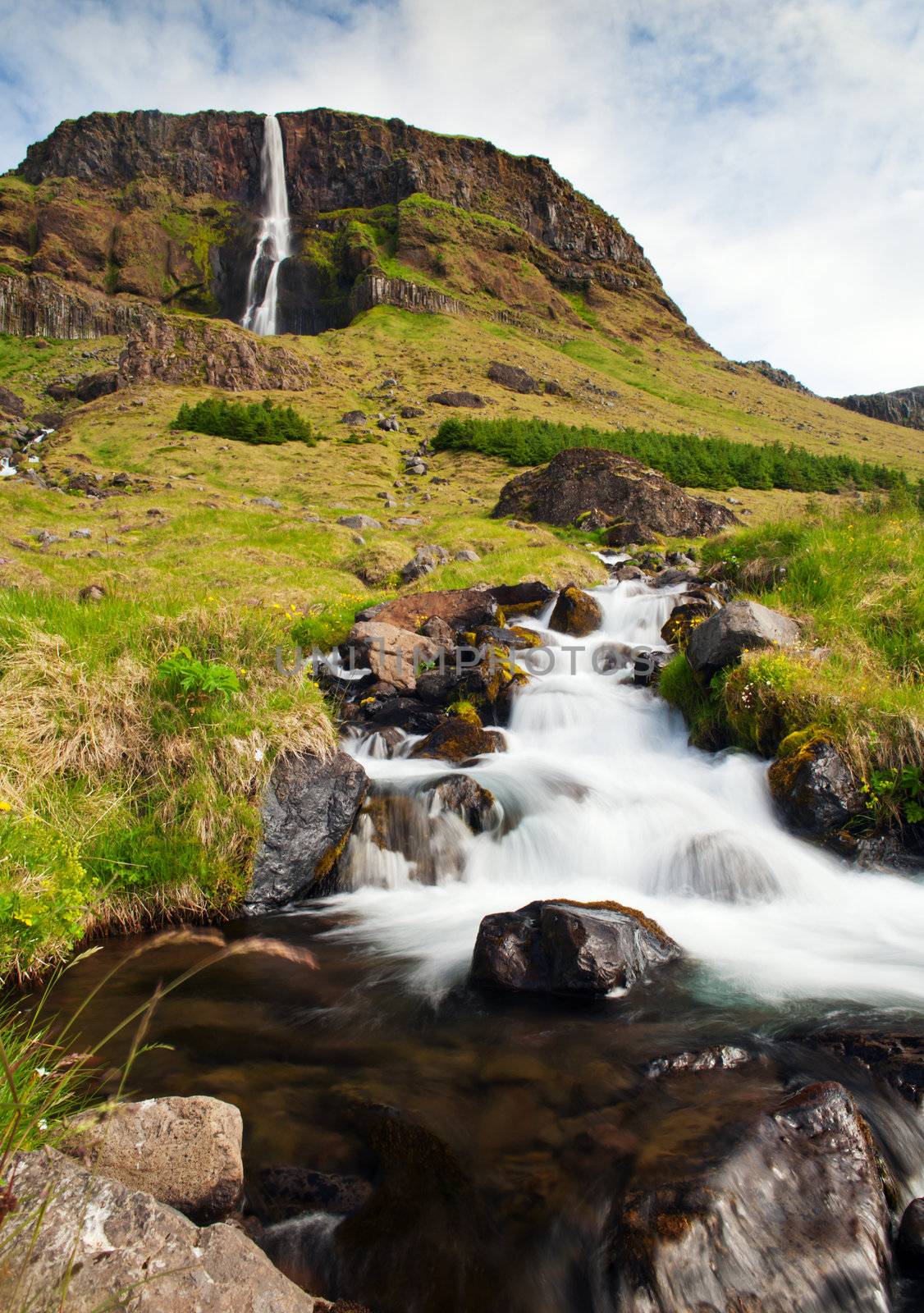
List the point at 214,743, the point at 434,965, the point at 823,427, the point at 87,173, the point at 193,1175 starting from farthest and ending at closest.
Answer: the point at 87,173
the point at 823,427
the point at 214,743
the point at 434,965
the point at 193,1175

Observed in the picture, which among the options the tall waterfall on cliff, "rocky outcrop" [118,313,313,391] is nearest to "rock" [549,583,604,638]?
"rocky outcrop" [118,313,313,391]

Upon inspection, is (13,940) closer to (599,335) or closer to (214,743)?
(214,743)

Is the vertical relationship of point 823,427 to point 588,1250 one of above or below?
above

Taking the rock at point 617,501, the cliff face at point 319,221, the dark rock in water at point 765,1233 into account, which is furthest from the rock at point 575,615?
the cliff face at point 319,221

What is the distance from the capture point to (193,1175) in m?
2.65

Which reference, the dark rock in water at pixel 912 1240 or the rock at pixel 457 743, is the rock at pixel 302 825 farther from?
the dark rock in water at pixel 912 1240

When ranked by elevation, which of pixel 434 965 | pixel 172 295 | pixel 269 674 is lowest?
pixel 434 965

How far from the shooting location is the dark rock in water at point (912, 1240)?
2.57 metres

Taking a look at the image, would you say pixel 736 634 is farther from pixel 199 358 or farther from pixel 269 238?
pixel 269 238

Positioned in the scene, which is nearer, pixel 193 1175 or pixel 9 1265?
pixel 9 1265

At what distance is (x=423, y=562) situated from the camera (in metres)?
18.0

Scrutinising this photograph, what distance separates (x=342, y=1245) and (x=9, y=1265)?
1.58m

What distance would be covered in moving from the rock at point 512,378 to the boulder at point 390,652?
64.5 metres

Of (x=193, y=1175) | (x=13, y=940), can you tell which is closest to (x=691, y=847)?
(x=193, y=1175)
